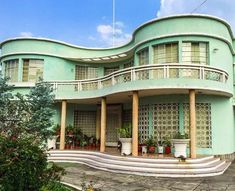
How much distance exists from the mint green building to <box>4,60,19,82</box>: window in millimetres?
81

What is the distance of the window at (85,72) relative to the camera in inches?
860

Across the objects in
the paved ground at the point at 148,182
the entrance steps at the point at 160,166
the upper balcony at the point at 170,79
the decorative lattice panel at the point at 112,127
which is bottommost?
the paved ground at the point at 148,182

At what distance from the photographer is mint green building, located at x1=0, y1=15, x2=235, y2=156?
13.3m

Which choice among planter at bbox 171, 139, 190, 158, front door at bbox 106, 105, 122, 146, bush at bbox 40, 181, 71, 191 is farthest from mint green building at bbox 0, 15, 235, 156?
bush at bbox 40, 181, 71, 191

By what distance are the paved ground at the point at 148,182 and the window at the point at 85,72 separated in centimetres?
1109

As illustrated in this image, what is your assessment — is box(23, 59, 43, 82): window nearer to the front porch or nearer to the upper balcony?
the front porch

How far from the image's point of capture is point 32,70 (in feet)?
65.3

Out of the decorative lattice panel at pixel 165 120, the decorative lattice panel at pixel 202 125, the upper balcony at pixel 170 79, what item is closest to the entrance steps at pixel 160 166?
the decorative lattice panel at pixel 202 125

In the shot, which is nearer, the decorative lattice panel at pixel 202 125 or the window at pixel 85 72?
the decorative lattice panel at pixel 202 125

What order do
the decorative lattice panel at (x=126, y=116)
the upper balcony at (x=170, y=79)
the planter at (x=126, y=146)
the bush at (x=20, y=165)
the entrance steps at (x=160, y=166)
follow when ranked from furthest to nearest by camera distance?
the decorative lattice panel at (x=126, y=116) < the planter at (x=126, y=146) < the upper balcony at (x=170, y=79) < the entrance steps at (x=160, y=166) < the bush at (x=20, y=165)

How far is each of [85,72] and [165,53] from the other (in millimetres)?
8537

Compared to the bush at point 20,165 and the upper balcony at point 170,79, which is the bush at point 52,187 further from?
the upper balcony at point 170,79

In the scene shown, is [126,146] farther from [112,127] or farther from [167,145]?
[112,127]

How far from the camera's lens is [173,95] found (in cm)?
1472
